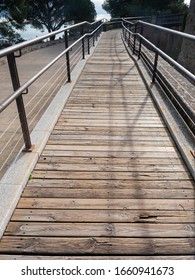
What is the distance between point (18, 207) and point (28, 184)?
250mm

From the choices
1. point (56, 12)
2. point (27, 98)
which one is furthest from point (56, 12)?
point (27, 98)

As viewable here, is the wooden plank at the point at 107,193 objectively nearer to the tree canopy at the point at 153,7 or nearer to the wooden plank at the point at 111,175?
the wooden plank at the point at 111,175

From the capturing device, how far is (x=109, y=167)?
2.20m

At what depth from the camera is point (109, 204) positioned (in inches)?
→ 71.2

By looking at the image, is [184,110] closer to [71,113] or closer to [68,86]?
[71,113]

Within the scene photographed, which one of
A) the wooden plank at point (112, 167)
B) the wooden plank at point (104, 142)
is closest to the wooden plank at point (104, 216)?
the wooden plank at point (112, 167)

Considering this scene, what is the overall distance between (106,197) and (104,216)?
0.61 ft

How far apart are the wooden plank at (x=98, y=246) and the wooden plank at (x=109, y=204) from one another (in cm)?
27

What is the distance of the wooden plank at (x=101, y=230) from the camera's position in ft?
5.21

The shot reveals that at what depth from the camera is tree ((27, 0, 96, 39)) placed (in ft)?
105

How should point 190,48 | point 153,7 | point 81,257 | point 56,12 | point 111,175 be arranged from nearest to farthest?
point 81,257 → point 111,175 → point 190,48 → point 56,12 → point 153,7

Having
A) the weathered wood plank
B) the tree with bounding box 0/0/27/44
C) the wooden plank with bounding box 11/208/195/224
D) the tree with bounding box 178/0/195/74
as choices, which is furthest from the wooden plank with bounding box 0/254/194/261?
the tree with bounding box 0/0/27/44

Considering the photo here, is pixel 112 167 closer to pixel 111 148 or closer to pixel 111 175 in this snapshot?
pixel 111 175

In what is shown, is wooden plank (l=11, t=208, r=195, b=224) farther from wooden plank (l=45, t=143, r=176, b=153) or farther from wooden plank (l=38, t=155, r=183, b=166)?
wooden plank (l=45, t=143, r=176, b=153)
